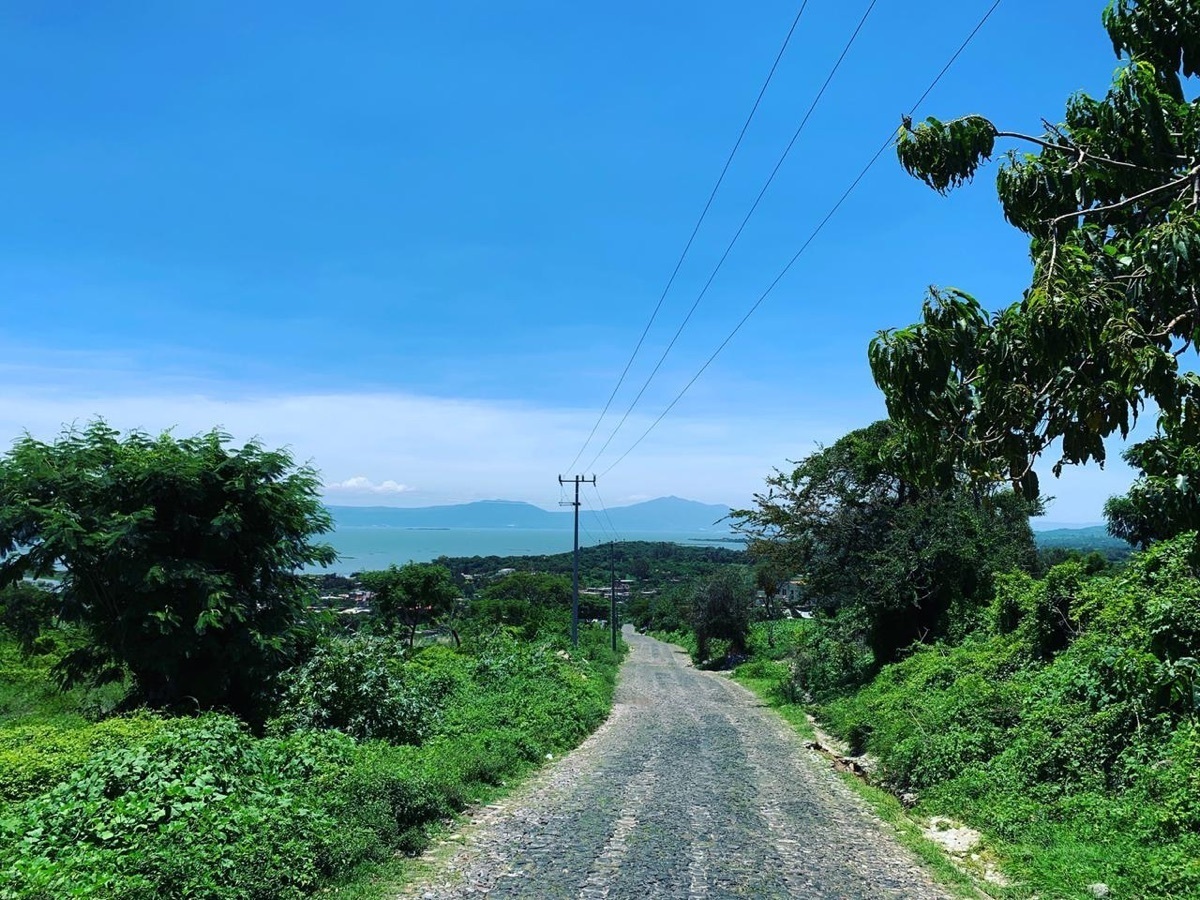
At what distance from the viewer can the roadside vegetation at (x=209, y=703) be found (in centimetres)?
662

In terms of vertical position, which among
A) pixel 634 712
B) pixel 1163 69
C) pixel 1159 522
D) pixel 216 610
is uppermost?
pixel 1163 69

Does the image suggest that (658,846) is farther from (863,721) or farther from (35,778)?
(863,721)

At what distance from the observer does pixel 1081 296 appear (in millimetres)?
4004

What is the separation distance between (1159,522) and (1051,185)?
248cm

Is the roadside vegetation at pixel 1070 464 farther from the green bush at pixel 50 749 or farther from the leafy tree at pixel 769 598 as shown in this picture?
the leafy tree at pixel 769 598

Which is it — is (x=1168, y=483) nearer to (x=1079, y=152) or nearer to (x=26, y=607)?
(x=1079, y=152)

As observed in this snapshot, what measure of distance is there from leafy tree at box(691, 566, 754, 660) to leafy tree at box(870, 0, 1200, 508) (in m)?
48.4

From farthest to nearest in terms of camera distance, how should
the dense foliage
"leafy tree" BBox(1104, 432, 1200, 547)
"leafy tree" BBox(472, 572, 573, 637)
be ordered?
"leafy tree" BBox(472, 572, 573, 637), the dense foliage, "leafy tree" BBox(1104, 432, 1200, 547)

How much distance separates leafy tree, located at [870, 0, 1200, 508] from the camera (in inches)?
155

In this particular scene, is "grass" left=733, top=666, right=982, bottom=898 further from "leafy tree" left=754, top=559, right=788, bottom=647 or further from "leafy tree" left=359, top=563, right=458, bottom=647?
"leafy tree" left=359, top=563, right=458, bottom=647

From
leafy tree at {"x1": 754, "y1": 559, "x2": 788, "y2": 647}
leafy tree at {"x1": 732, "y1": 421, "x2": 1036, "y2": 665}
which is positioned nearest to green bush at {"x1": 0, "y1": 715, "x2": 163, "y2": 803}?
leafy tree at {"x1": 732, "y1": 421, "x2": 1036, "y2": 665}

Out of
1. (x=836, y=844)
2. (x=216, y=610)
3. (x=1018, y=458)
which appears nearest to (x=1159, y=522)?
(x=1018, y=458)

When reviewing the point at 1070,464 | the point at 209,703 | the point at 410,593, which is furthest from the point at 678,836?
the point at 410,593

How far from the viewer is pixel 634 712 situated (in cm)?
2395
